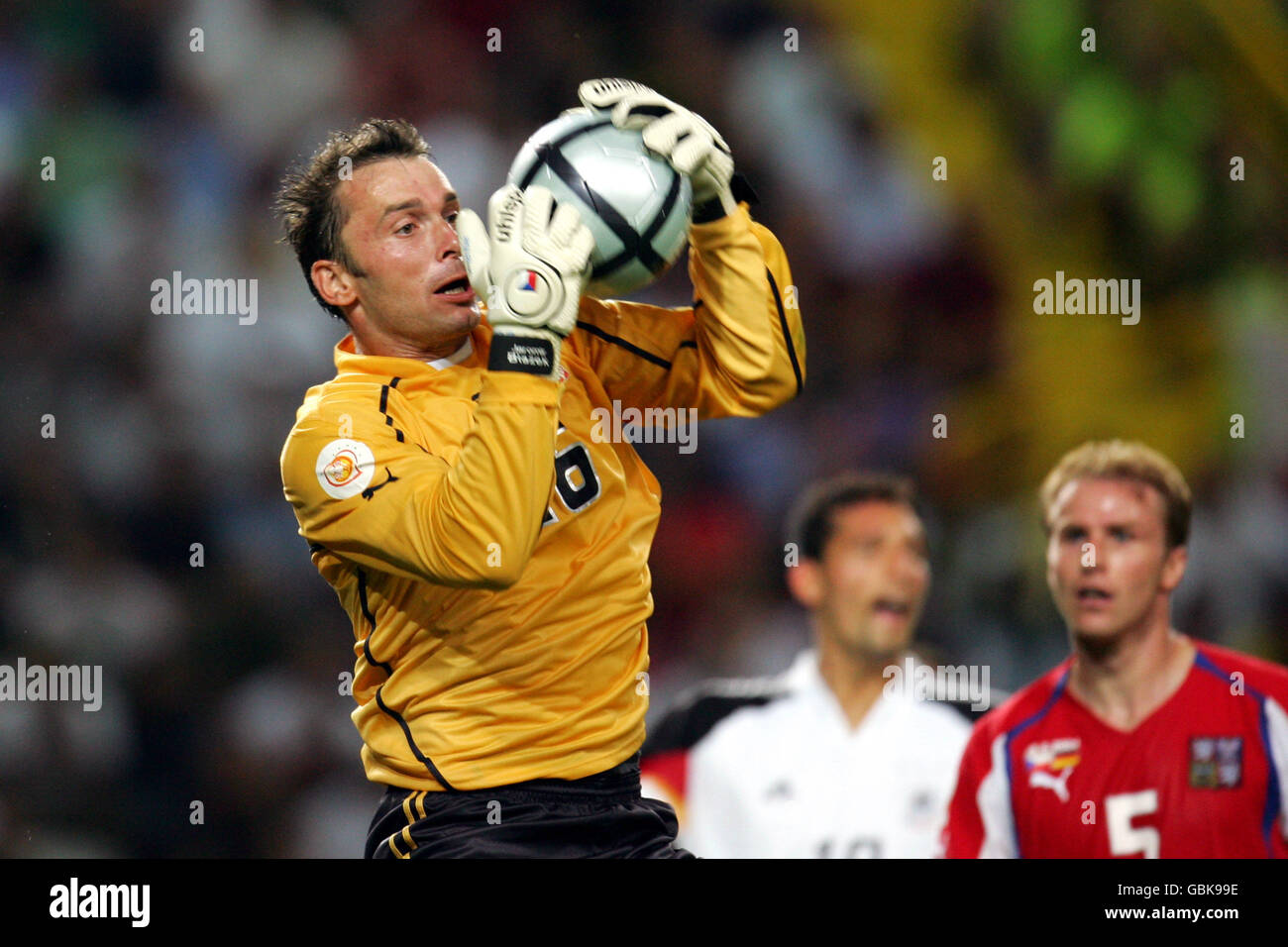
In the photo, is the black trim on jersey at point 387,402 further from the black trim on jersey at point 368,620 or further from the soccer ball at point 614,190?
the soccer ball at point 614,190

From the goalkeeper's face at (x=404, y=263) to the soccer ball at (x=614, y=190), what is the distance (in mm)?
215

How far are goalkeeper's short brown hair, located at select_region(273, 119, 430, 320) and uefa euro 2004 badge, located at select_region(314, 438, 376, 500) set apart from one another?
48cm

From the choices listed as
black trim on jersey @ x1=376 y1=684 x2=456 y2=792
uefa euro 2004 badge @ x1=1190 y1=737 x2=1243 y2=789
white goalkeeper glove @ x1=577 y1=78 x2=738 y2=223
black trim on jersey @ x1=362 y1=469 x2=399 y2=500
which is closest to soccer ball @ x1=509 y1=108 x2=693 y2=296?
white goalkeeper glove @ x1=577 y1=78 x2=738 y2=223

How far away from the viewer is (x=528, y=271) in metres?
2.58

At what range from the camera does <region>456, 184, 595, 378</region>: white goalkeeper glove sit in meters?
2.56

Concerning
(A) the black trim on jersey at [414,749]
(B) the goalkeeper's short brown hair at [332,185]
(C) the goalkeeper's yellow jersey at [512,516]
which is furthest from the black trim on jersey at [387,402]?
(A) the black trim on jersey at [414,749]

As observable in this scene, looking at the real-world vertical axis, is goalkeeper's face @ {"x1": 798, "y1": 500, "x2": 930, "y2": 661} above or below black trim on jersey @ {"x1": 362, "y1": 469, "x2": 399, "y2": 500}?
below

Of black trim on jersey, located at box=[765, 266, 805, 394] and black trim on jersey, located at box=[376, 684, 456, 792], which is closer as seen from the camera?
black trim on jersey, located at box=[376, 684, 456, 792]

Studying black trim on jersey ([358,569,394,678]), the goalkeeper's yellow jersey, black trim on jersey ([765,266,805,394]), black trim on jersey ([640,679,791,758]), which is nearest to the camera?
the goalkeeper's yellow jersey

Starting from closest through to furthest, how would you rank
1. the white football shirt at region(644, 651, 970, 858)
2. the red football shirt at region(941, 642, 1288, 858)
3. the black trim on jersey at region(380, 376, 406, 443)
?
the black trim on jersey at region(380, 376, 406, 443)
the red football shirt at region(941, 642, 1288, 858)
the white football shirt at region(644, 651, 970, 858)

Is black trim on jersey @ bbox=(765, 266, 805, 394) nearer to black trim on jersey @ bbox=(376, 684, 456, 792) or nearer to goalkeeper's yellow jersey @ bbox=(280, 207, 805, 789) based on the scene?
goalkeeper's yellow jersey @ bbox=(280, 207, 805, 789)

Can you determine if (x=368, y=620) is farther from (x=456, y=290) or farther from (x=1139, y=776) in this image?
(x=1139, y=776)
